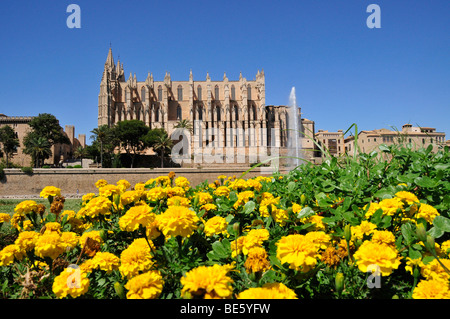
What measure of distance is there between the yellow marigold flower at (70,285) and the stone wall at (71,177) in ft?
85.0

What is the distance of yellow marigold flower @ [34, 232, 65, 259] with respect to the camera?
1.51 m

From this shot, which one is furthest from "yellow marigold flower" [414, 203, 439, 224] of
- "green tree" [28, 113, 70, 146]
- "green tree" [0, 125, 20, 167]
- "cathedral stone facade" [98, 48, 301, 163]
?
"green tree" [0, 125, 20, 167]

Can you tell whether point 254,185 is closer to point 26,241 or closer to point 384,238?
point 384,238

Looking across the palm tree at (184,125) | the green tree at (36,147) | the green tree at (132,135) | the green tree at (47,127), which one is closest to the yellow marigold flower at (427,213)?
the green tree at (132,135)

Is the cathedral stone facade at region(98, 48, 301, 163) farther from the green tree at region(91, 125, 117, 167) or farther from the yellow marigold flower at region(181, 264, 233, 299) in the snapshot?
the yellow marigold flower at region(181, 264, 233, 299)

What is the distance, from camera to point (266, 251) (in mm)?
1623

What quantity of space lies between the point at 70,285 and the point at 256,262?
841 mm

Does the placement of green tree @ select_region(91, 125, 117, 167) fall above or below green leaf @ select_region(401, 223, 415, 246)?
above

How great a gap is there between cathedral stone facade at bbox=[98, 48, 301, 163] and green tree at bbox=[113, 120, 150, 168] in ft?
26.6

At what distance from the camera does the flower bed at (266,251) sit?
1.15m

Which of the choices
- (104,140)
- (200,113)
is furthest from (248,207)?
(200,113)

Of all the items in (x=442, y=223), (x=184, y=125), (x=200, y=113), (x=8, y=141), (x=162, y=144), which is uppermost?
(x=200, y=113)

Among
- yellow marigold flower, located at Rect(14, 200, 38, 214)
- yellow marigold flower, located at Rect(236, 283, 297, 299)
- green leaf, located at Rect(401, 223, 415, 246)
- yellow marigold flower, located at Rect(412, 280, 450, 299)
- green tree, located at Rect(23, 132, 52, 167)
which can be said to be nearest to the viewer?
yellow marigold flower, located at Rect(236, 283, 297, 299)
